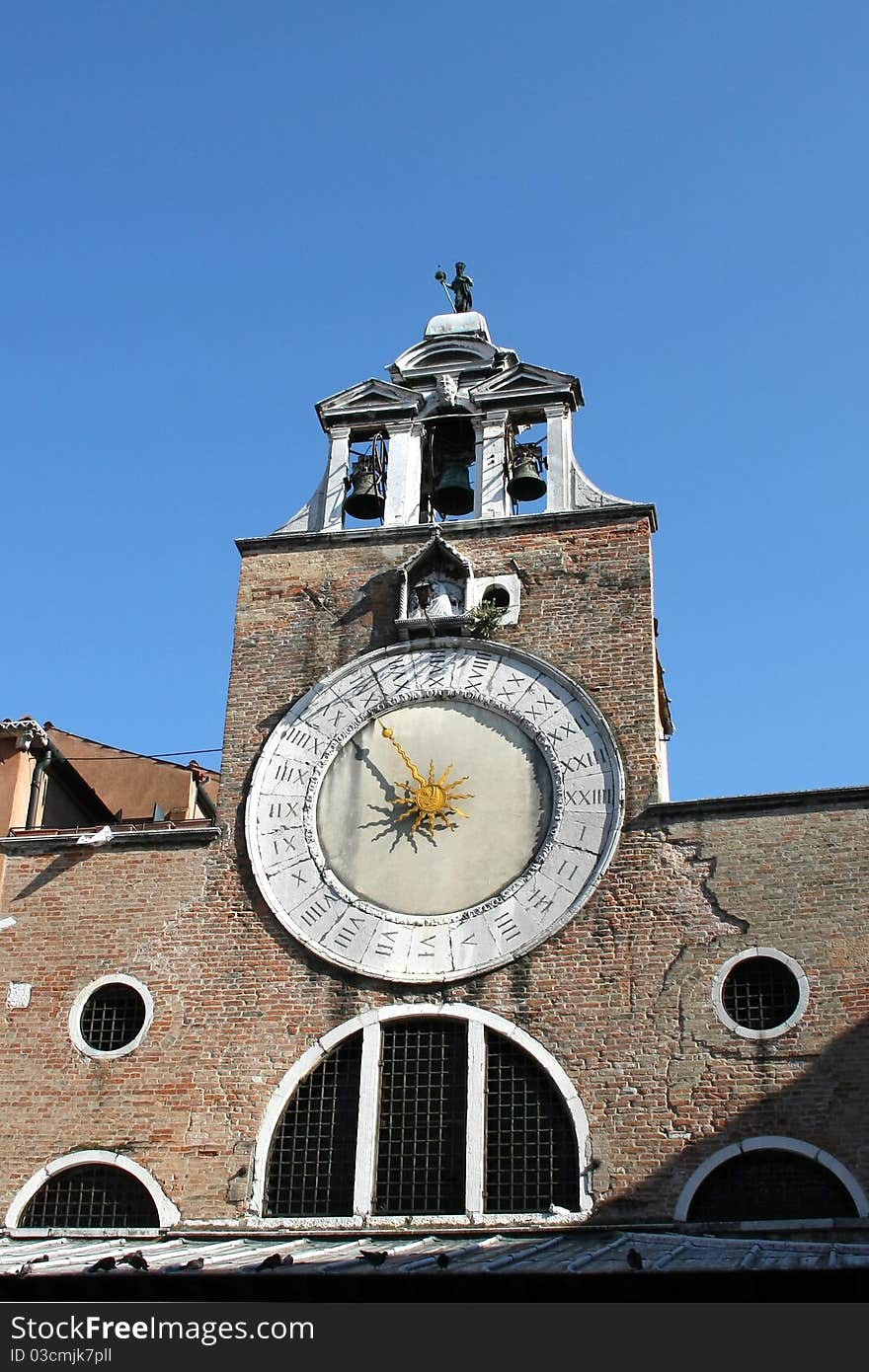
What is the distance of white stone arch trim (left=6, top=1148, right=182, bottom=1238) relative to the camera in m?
16.0

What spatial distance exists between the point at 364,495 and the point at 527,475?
1997mm

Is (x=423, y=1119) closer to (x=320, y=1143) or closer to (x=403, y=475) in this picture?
(x=320, y=1143)

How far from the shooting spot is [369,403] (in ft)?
68.7

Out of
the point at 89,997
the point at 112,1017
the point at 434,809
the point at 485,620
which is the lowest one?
the point at 112,1017

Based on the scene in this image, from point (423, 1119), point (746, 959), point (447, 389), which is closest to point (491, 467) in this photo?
point (447, 389)

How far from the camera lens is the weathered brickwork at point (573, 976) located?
1534 cm

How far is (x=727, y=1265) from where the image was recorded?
11.5 m

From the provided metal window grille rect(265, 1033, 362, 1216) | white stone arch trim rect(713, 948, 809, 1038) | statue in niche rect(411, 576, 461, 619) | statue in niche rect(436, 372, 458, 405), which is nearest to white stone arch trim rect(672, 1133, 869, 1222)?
white stone arch trim rect(713, 948, 809, 1038)

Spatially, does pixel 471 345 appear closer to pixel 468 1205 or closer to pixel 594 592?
pixel 594 592

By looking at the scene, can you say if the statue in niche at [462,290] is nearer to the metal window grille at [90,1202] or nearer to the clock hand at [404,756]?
the clock hand at [404,756]

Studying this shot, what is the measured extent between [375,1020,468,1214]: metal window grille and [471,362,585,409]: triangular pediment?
314 inches

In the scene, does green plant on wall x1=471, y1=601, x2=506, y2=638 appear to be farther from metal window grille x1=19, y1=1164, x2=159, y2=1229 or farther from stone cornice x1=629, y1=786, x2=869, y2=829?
metal window grille x1=19, y1=1164, x2=159, y2=1229

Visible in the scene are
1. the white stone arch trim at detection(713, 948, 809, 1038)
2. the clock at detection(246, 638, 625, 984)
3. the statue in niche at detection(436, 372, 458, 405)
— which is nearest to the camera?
the white stone arch trim at detection(713, 948, 809, 1038)

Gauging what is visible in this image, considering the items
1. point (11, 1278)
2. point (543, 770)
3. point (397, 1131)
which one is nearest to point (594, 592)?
point (543, 770)
